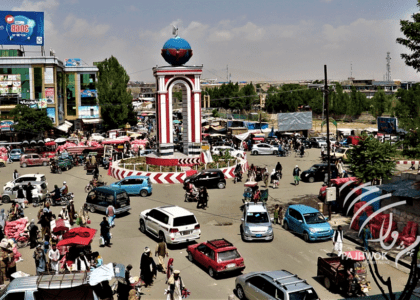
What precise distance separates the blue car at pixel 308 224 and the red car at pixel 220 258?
5.05 metres

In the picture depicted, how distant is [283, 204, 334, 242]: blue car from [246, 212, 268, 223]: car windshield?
4.97ft

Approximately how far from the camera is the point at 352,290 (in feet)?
48.1

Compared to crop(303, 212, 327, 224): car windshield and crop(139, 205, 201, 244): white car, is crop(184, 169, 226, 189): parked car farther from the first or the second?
crop(303, 212, 327, 224): car windshield

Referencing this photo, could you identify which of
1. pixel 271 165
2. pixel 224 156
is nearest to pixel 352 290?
pixel 224 156

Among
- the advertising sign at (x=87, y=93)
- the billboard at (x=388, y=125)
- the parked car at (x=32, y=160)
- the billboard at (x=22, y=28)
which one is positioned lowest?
the parked car at (x=32, y=160)

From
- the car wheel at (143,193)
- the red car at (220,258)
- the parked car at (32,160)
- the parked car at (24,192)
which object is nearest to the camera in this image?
the red car at (220,258)

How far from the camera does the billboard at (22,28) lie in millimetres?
62688

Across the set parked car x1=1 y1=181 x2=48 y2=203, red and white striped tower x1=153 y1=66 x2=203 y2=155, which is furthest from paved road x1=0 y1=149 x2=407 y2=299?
red and white striped tower x1=153 y1=66 x2=203 y2=155

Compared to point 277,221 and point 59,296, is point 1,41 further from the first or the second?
point 59,296

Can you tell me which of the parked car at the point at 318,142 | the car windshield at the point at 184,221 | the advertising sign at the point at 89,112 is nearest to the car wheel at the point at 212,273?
the car windshield at the point at 184,221

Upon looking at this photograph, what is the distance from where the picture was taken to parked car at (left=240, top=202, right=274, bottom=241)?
20.3 m

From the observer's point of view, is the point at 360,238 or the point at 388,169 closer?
the point at 360,238

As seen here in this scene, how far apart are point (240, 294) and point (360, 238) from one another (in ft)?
27.4

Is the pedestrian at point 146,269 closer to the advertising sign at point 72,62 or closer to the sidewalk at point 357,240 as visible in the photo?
the sidewalk at point 357,240
